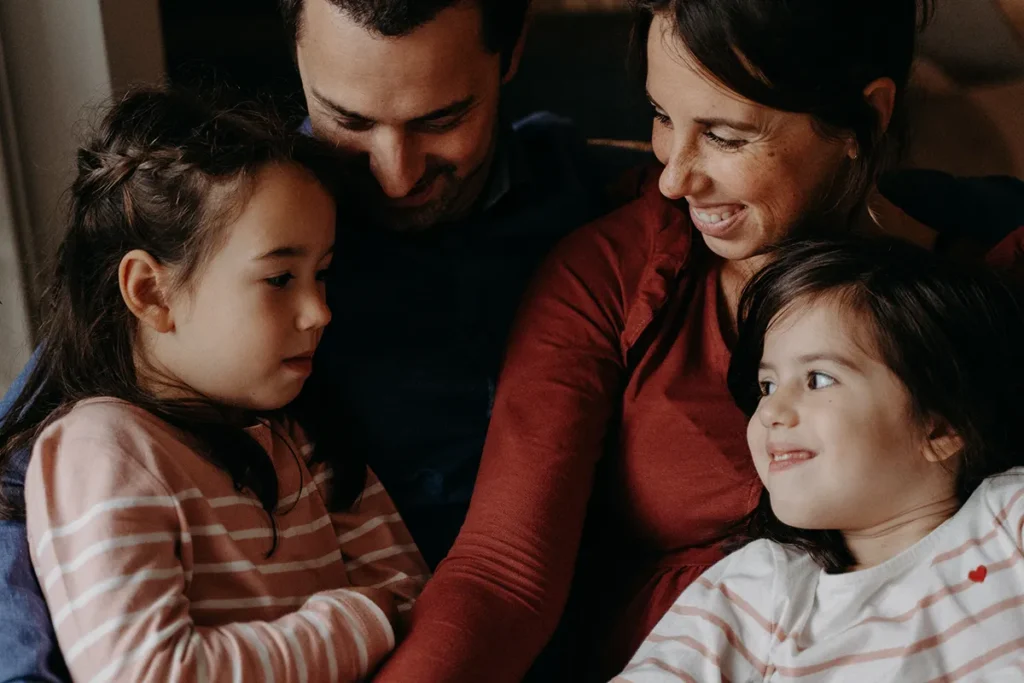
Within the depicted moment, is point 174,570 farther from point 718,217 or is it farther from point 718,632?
point 718,217

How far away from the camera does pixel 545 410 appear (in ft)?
4.67

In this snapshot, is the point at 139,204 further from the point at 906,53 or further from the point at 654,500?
the point at 906,53

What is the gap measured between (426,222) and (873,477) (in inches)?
25.5

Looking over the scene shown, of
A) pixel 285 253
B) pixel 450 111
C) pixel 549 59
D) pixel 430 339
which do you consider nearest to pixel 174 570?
pixel 285 253

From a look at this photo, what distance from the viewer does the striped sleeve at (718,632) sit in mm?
1293

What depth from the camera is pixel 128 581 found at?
114cm

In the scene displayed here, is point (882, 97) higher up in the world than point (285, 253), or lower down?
higher up

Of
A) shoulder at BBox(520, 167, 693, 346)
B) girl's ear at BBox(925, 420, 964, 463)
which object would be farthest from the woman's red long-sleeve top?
girl's ear at BBox(925, 420, 964, 463)

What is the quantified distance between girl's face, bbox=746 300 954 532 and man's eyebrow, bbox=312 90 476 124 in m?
0.49

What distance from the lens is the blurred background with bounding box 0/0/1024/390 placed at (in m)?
1.59

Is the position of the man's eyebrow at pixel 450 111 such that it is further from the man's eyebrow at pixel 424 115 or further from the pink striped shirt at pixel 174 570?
the pink striped shirt at pixel 174 570

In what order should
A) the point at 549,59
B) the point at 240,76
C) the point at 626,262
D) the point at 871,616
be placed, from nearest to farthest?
the point at 871,616, the point at 626,262, the point at 240,76, the point at 549,59

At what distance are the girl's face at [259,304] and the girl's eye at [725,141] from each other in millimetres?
455

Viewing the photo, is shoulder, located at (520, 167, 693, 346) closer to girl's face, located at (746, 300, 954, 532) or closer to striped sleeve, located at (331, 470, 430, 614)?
girl's face, located at (746, 300, 954, 532)
